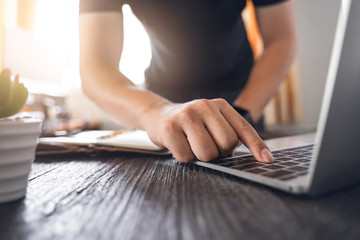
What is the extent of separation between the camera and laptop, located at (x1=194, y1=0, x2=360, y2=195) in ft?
0.62

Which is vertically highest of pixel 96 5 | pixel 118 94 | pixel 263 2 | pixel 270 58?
pixel 263 2

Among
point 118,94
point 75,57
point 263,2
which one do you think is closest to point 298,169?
point 118,94

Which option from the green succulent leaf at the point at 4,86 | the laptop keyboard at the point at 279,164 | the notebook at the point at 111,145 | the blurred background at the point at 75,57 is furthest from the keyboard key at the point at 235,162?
the blurred background at the point at 75,57

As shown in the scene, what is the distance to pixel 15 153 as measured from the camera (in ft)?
0.84

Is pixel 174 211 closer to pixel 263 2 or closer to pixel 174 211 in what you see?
pixel 174 211

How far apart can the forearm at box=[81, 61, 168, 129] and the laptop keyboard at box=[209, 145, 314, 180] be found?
0.22 meters

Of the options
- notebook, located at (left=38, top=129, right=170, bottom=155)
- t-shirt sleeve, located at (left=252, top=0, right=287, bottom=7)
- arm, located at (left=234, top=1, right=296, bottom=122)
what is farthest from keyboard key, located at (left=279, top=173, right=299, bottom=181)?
t-shirt sleeve, located at (left=252, top=0, right=287, bottom=7)

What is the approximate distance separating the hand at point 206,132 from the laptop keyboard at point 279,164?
0.06ft

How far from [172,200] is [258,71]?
3.14 feet

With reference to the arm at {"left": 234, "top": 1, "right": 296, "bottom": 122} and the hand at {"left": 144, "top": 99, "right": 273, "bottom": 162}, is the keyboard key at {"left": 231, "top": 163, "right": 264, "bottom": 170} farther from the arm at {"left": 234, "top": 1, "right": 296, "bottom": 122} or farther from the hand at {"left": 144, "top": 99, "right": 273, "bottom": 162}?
the arm at {"left": 234, "top": 1, "right": 296, "bottom": 122}

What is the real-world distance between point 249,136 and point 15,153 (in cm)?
30

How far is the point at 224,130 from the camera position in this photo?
352mm

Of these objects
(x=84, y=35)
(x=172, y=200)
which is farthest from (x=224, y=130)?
(x=84, y=35)

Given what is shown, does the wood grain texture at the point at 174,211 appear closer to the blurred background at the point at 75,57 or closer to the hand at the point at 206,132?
the hand at the point at 206,132
